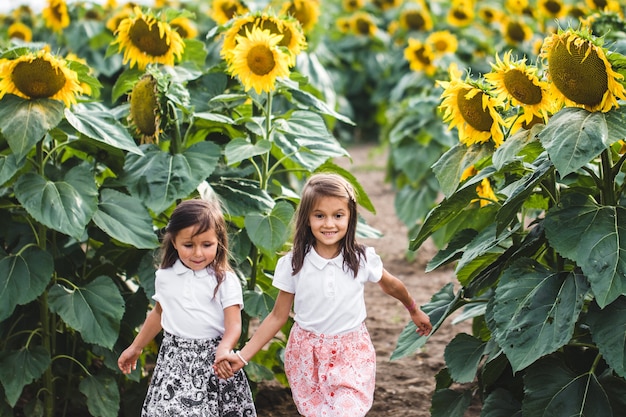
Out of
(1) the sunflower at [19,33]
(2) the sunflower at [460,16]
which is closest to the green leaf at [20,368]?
(1) the sunflower at [19,33]

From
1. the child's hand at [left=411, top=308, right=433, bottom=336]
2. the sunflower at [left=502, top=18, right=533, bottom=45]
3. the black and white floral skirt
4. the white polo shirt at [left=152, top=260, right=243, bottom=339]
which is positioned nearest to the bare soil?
the child's hand at [left=411, top=308, right=433, bottom=336]

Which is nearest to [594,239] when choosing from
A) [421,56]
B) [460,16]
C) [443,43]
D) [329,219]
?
[329,219]

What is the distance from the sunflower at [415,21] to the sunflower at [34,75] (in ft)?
20.3

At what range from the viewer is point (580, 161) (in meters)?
2.49

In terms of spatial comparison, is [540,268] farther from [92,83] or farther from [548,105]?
[92,83]

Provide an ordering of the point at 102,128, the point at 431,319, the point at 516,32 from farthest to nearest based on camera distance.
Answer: the point at 516,32 < the point at 102,128 < the point at 431,319

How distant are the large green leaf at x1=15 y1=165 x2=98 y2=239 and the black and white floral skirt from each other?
52 centimetres

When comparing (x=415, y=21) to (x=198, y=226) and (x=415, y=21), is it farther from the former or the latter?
(x=198, y=226)

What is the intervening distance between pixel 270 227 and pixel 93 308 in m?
0.65

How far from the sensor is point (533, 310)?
2.72 metres

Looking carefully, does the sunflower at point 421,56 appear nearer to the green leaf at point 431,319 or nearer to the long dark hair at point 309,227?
the green leaf at point 431,319

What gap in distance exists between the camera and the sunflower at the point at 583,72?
2590 mm

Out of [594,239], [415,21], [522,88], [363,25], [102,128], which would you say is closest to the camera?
[594,239]

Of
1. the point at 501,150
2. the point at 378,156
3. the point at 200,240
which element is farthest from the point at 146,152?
the point at 378,156
